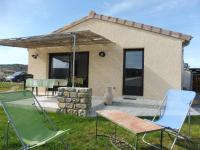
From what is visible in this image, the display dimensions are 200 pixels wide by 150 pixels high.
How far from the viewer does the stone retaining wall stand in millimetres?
8253

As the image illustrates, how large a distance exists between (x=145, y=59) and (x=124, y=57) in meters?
1.02

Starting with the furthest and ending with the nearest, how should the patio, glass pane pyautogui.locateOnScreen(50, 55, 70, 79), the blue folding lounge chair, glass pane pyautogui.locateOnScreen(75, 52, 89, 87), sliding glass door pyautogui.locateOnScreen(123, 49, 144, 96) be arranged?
glass pane pyautogui.locateOnScreen(50, 55, 70, 79)
glass pane pyautogui.locateOnScreen(75, 52, 89, 87)
sliding glass door pyautogui.locateOnScreen(123, 49, 144, 96)
the patio
the blue folding lounge chair

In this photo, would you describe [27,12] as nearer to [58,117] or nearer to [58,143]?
[58,117]

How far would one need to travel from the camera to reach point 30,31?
14055 millimetres

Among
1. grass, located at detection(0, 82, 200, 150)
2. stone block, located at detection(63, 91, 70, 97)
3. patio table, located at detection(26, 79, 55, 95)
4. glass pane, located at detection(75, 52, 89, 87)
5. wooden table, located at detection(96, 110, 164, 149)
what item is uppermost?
glass pane, located at detection(75, 52, 89, 87)

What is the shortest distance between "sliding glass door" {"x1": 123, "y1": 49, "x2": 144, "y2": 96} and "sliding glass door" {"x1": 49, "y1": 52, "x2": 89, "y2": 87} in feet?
6.58

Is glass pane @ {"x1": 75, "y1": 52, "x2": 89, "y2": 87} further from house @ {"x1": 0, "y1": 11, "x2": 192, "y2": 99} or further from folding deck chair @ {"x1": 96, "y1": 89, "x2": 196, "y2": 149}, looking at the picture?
folding deck chair @ {"x1": 96, "y1": 89, "x2": 196, "y2": 149}

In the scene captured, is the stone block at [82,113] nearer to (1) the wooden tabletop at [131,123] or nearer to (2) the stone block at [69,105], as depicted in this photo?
(2) the stone block at [69,105]

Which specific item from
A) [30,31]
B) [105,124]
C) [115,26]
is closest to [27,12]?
[30,31]

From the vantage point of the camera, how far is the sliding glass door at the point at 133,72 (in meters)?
12.2

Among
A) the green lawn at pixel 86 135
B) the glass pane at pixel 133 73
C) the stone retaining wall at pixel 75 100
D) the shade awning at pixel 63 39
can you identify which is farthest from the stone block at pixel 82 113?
the glass pane at pixel 133 73

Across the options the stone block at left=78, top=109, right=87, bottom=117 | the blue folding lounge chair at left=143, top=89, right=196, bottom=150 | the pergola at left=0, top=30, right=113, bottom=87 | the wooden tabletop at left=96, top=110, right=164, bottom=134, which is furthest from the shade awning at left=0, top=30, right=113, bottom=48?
the wooden tabletop at left=96, top=110, right=164, bottom=134

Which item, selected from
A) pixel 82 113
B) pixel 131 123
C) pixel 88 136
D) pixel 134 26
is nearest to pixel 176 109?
pixel 131 123

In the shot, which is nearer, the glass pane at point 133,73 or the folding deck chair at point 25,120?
the folding deck chair at point 25,120
